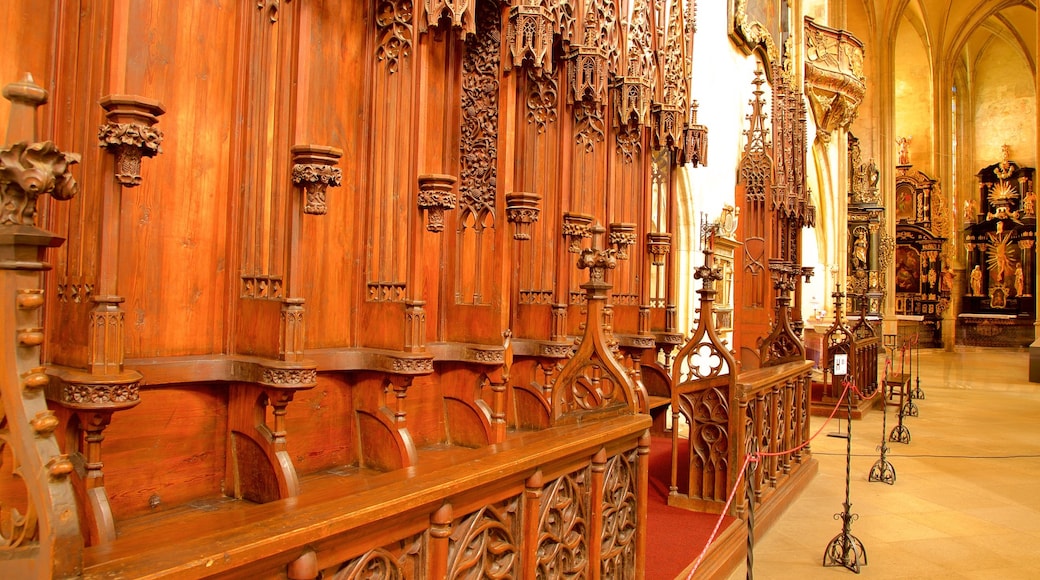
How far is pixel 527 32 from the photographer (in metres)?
4.24

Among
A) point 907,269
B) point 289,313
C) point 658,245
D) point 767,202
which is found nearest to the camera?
point 289,313

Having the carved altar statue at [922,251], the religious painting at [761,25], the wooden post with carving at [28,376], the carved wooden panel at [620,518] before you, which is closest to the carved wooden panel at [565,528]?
the carved wooden panel at [620,518]

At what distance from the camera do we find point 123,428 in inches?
99.4

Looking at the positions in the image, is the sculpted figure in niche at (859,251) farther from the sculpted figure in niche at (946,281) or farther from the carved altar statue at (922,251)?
the sculpted figure in niche at (946,281)

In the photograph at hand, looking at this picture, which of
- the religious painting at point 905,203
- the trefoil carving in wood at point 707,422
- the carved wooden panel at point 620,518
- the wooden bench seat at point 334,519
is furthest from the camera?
the religious painting at point 905,203

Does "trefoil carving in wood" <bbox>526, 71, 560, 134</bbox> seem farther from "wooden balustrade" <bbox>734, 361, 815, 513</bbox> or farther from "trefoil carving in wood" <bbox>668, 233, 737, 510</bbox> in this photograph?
"wooden balustrade" <bbox>734, 361, 815, 513</bbox>

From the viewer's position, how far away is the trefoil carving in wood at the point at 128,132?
7.06ft

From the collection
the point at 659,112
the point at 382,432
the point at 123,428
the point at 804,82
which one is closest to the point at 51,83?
the point at 123,428

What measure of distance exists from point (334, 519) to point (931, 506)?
573cm

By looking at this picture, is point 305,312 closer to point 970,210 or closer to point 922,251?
point 922,251

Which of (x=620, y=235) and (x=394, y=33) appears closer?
(x=394, y=33)

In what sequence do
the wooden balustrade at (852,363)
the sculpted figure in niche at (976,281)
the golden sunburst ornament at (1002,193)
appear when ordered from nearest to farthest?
the wooden balustrade at (852,363) < the golden sunburst ornament at (1002,193) < the sculpted figure in niche at (976,281)

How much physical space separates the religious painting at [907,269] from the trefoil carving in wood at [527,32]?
1057 inches

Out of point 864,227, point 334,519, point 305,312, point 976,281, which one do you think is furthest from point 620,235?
point 976,281
